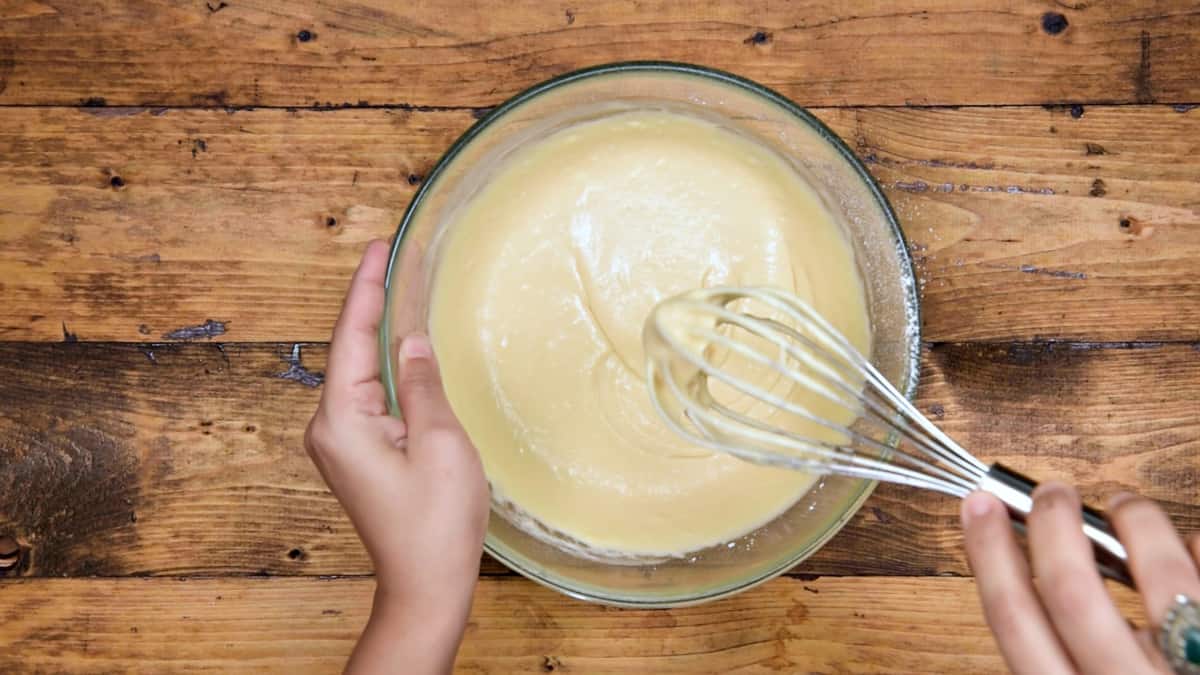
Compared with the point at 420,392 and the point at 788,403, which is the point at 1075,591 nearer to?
the point at 788,403

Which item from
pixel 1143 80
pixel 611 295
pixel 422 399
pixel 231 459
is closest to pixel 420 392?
pixel 422 399

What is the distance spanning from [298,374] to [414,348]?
25 cm

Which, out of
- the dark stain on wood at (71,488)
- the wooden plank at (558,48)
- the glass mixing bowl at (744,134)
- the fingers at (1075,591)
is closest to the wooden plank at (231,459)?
the dark stain on wood at (71,488)

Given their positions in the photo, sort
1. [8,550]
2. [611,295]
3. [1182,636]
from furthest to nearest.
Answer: [8,550], [611,295], [1182,636]

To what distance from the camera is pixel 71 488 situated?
1085mm

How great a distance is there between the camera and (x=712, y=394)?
1.00m

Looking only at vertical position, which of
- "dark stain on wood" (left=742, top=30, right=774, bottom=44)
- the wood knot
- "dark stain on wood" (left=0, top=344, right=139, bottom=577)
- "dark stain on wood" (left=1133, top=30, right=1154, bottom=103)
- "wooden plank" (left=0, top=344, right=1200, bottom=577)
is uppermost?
"dark stain on wood" (left=1133, top=30, right=1154, bottom=103)

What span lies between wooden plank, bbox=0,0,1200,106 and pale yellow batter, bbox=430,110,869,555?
0.14 metres

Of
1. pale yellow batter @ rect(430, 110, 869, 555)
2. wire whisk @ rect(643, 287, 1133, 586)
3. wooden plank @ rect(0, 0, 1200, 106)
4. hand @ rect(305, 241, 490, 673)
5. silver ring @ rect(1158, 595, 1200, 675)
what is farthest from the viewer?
wooden plank @ rect(0, 0, 1200, 106)

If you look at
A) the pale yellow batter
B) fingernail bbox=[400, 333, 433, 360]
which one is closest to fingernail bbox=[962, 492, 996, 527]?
the pale yellow batter

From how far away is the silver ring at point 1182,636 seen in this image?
61cm

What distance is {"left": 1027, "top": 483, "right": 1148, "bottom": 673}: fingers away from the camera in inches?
24.7

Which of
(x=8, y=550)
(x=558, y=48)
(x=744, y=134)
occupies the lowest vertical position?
(x=8, y=550)

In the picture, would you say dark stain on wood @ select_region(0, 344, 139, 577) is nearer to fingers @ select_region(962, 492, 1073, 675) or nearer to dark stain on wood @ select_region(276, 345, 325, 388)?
dark stain on wood @ select_region(276, 345, 325, 388)
